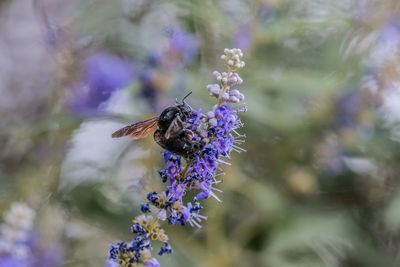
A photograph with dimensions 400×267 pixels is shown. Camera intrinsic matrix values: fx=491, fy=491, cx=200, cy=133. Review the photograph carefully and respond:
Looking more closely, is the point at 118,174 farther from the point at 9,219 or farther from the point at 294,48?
the point at 294,48

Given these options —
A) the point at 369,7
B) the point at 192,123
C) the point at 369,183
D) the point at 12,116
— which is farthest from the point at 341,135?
the point at 12,116

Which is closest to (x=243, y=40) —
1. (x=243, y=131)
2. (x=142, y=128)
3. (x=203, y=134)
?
(x=243, y=131)

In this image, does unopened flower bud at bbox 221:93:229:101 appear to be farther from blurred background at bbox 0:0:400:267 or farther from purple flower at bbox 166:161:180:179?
blurred background at bbox 0:0:400:267

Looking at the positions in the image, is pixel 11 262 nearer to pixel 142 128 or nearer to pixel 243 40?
pixel 142 128

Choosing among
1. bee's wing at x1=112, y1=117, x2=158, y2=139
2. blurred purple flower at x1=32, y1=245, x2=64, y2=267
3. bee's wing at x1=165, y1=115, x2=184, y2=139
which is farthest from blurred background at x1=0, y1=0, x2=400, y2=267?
bee's wing at x1=165, y1=115, x2=184, y2=139

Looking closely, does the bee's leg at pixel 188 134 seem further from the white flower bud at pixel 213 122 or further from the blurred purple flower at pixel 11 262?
the blurred purple flower at pixel 11 262

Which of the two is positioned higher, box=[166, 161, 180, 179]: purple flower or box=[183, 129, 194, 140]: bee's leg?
box=[183, 129, 194, 140]: bee's leg
